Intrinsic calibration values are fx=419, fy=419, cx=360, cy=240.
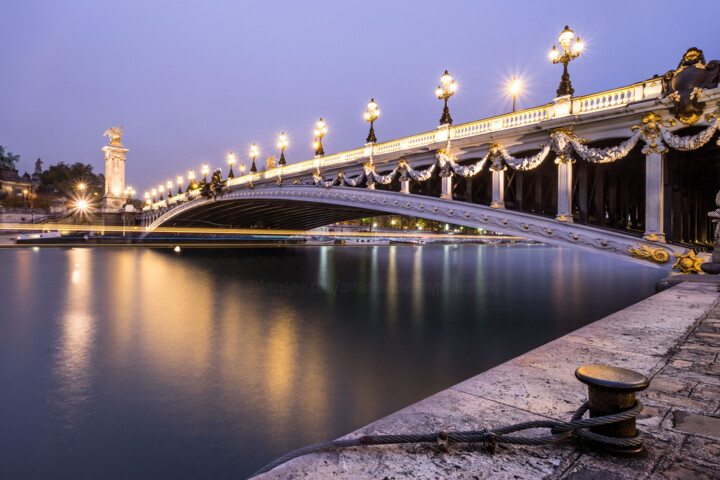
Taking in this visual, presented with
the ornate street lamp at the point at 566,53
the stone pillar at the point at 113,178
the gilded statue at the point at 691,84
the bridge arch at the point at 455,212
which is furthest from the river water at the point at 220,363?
the stone pillar at the point at 113,178

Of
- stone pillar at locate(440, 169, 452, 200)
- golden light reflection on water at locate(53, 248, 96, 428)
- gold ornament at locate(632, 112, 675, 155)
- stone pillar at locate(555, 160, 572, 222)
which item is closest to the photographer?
golden light reflection on water at locate(53, 248, 96, 428)

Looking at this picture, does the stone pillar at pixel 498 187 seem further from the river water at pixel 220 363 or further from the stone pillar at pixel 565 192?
the river water at pixel 220 363

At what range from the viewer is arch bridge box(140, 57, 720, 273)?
42.9ft

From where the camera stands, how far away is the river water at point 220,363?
169 inches

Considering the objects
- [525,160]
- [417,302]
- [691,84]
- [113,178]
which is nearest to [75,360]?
[417,302]

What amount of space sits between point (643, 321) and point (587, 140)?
1028cm

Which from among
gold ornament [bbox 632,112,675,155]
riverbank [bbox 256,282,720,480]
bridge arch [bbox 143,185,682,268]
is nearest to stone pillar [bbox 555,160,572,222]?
bridge arch [bbox 143,185,682,268]

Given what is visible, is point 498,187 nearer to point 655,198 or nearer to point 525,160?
point 525,160

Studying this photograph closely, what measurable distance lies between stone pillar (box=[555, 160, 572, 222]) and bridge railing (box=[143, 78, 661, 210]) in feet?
6.10

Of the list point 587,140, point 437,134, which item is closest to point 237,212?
point 437,134

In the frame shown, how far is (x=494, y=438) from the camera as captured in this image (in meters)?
2.48

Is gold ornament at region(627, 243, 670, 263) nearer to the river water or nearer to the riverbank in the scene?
the river water

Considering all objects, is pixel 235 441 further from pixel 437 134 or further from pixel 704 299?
pixel 437 134

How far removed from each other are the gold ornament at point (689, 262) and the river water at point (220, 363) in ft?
7.55
